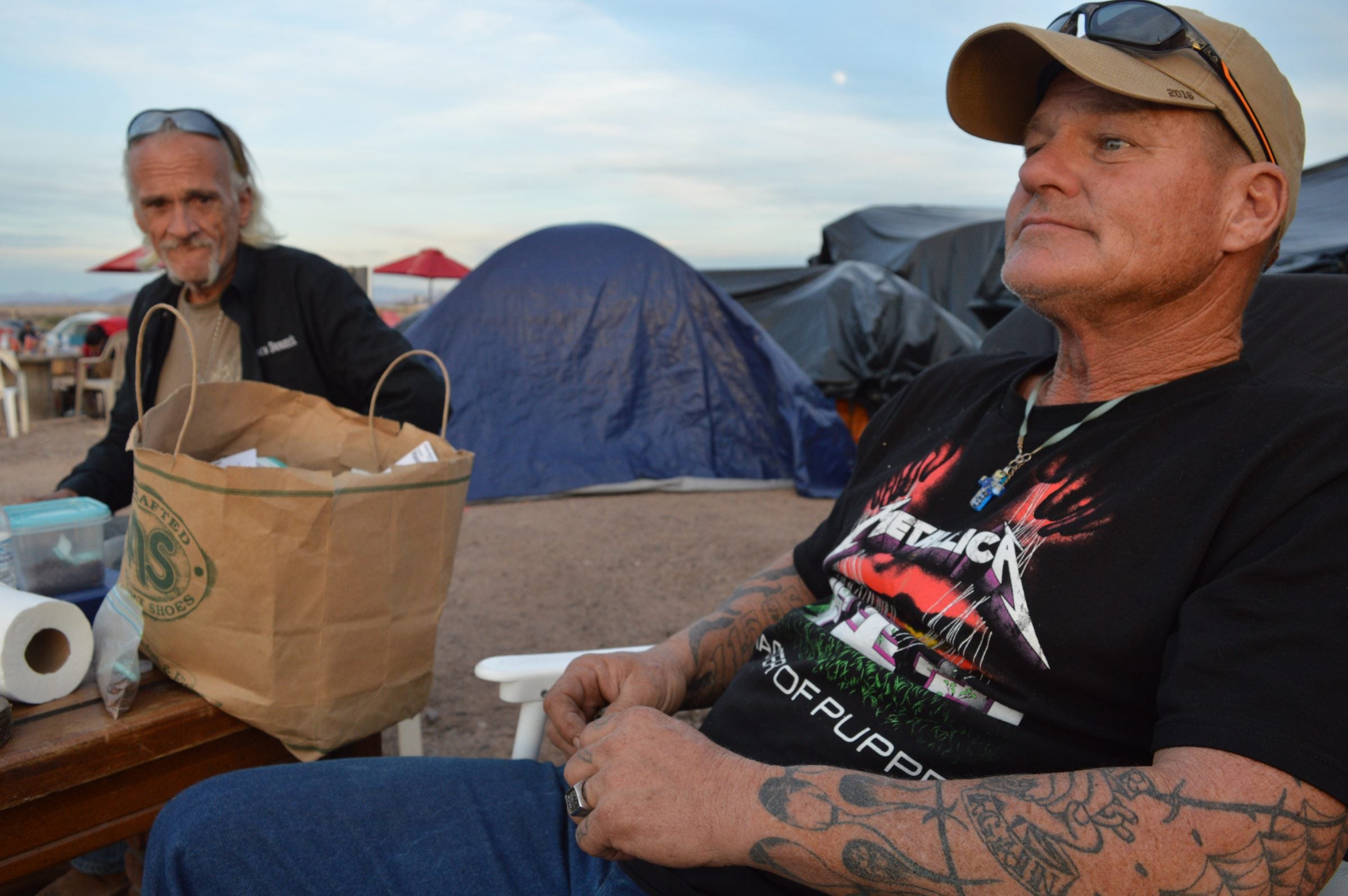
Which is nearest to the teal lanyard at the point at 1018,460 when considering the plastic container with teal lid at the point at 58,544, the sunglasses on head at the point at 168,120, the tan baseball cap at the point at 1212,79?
the tan baseball cap at the point at 1212,79

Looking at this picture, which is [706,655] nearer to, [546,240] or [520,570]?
[520,570]

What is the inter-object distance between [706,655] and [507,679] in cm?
35

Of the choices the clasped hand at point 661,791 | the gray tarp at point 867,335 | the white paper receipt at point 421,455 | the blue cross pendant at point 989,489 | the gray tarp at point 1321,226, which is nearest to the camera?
the clasped hand at point 661,791

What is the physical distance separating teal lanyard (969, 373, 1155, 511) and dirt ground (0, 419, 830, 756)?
2.07 m

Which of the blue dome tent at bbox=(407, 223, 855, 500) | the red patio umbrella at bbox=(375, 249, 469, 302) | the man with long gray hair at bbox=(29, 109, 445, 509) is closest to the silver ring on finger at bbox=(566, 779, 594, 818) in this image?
the man with long gray hair at bbox=(29, 109, 445, 509)

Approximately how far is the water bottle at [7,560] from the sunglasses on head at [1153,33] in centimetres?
181

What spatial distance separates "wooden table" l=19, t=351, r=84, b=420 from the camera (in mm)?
10984

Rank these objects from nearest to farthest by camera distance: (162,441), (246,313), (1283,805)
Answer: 1. (1283,805)
2. (162,441)
3. (246,313)

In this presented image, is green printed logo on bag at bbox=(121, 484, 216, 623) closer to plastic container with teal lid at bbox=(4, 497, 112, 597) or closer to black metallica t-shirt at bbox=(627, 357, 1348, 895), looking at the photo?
plastic container with teal lid at bbox=(4, 497, 112, 597)

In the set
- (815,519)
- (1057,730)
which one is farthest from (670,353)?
(1057,730)

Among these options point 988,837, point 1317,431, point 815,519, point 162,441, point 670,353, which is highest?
point 1317,431

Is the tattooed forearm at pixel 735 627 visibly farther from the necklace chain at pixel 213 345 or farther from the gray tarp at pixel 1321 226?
the gray tarp at pixel 1321 226

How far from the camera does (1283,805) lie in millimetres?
810

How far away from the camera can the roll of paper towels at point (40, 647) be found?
3.79 ft
